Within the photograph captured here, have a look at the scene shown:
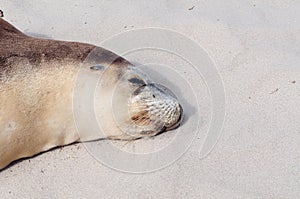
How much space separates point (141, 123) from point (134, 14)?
882mm

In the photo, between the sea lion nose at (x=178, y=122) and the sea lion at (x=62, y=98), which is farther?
the sea lion nose at (x=178, y=122)

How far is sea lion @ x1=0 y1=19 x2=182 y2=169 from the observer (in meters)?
1.99

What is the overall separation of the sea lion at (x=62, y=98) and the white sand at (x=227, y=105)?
98mm

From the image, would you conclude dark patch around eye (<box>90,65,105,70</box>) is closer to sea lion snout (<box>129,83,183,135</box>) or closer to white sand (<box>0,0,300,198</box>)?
sea lion snout (<box>129,83,183,135</box>)

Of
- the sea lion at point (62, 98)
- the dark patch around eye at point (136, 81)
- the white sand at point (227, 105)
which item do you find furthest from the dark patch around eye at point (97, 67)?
the white sand at point (227, 105)

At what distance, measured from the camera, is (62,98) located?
2.04 m

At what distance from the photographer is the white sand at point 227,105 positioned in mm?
2027

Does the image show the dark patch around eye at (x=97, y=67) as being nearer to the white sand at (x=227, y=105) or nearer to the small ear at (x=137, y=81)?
the small ear at (x=137, y=81)

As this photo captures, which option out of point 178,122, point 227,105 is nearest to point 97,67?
point 178,122

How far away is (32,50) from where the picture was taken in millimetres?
2072

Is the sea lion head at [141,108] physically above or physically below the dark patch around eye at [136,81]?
below

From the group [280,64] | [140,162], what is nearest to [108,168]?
[140,162]

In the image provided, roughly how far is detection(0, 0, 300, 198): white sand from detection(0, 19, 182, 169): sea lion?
98 mm

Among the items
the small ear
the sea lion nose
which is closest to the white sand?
the sea lion nose
